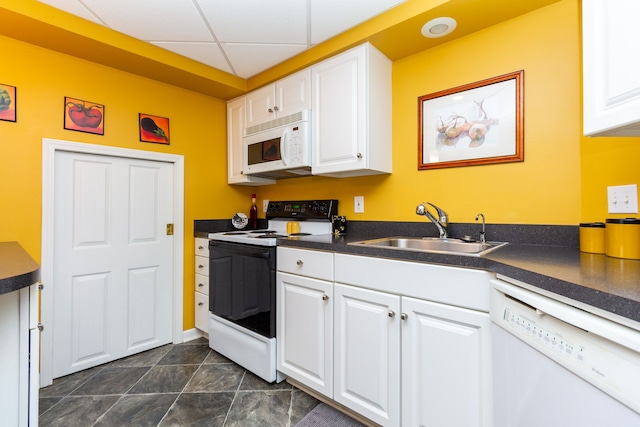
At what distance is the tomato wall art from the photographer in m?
1.79

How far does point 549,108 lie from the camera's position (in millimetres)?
1528

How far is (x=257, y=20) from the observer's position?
5.88ft

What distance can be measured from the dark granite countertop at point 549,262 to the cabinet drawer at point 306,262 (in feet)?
0.14

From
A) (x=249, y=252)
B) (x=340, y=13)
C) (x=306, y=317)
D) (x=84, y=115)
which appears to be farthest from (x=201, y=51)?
(x=306, y=317)

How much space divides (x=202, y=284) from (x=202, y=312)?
243 mm

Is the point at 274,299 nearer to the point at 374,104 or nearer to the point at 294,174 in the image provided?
the point at 294,174

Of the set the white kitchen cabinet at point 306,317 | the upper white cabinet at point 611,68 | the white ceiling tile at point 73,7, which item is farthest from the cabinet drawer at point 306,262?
the white ceiling tile at point 73,7

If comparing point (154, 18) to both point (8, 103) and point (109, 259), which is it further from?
point (109, 259)

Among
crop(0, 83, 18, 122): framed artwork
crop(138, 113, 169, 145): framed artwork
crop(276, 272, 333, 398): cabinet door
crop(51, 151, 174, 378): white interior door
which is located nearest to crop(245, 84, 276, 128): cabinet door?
crop(138, 113, 169, 145): framed artwork

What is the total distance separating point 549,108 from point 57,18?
9.17ft

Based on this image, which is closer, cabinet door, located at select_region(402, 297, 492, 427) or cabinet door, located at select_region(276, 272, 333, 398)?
cabinet door, located at select_region(402, 297, 492, 427)

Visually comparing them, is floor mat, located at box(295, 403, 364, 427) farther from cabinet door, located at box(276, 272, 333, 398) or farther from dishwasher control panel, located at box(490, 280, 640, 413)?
dishwasher control panel, located at box(490, 280, 640, 413)

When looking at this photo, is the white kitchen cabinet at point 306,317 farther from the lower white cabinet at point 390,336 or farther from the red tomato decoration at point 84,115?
the red tomato decoration at point 84,115

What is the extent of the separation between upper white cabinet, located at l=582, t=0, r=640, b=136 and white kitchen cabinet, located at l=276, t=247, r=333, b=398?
1198mm
